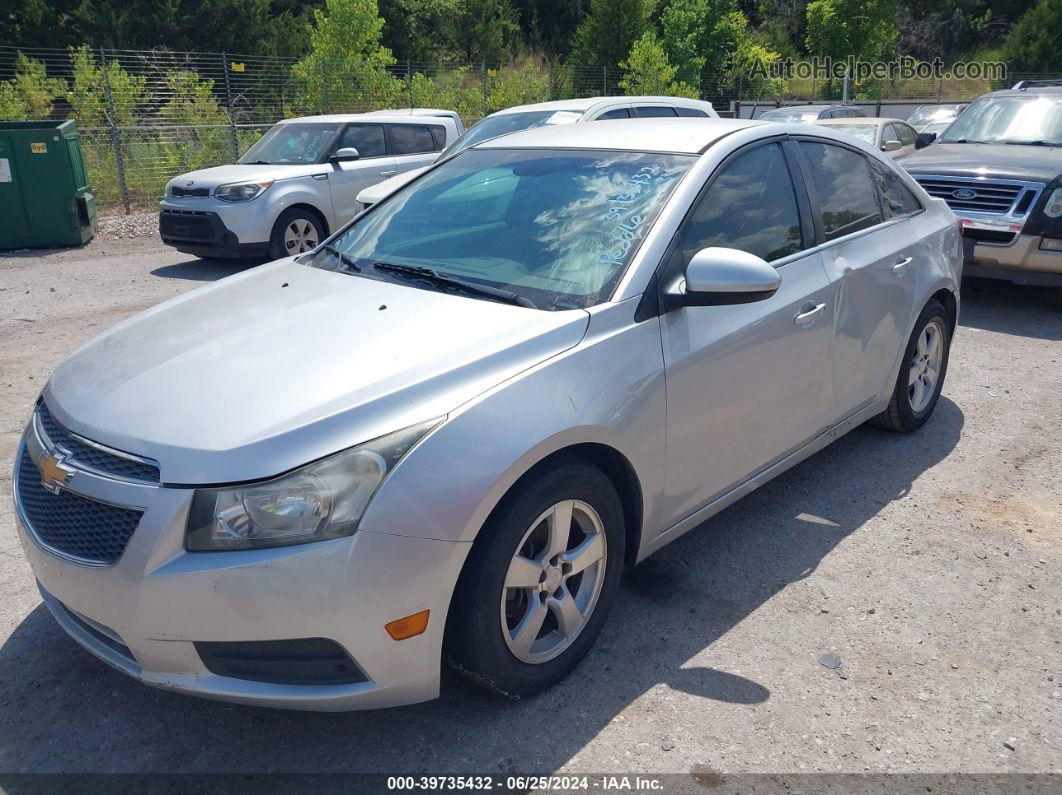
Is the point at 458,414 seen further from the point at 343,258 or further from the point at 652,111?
the point at 652,111

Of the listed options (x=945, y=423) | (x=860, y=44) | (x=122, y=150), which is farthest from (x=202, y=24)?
(x=945, y=423)

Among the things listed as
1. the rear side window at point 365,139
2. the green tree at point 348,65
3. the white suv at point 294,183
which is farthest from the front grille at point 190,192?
the green tree at point 348,65

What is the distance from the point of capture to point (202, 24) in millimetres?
31203

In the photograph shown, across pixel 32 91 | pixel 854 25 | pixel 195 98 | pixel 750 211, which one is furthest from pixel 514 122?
pixel 854 25

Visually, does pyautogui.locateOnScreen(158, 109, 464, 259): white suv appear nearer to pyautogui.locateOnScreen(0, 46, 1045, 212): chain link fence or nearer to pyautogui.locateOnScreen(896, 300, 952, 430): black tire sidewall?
pyautogui.locateOnScreen(0, 46, 1045, 212): chain link fence

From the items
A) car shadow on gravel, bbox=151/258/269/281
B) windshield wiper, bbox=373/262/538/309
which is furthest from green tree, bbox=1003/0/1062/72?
windshield wiper, bbox=373/262/538/309

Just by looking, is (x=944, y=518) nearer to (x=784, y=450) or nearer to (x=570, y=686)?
(x=784, y=450)

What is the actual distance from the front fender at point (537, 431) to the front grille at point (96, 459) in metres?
0.63

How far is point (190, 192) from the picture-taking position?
34.3ft

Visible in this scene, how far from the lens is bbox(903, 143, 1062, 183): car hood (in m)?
7.91

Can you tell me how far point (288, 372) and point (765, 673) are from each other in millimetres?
1870

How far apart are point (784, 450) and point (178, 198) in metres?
8.84

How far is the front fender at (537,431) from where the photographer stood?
242 cm

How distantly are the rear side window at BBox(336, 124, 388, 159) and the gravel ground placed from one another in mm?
7777
